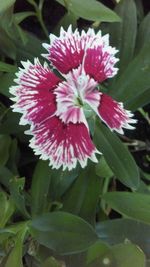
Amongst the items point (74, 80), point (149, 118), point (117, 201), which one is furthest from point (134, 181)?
point (149, 118)

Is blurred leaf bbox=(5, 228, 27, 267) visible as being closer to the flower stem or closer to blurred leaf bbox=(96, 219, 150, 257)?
blurred leaf bbox=(96, 219, 150, 257)

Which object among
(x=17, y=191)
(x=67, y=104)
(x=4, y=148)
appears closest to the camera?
(x=67, y=104)

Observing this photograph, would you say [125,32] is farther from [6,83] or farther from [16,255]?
Answer: [16,255]

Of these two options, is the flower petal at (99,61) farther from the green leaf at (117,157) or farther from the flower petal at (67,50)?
the green leaf at (117,157)

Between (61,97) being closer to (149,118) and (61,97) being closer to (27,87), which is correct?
(27,87)

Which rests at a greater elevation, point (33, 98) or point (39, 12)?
point (39, 12)

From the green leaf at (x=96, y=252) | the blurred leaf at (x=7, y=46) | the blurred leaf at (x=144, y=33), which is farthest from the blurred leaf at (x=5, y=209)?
the blurred leaf at (x=144, y=33)

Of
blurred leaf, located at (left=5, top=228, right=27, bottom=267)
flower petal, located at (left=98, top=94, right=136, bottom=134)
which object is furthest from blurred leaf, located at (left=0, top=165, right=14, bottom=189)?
flower petal, located at (left=98, top=94, right=136, bottom=134)

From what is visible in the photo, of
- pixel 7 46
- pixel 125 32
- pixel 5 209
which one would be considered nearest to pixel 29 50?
pixel 7 46
